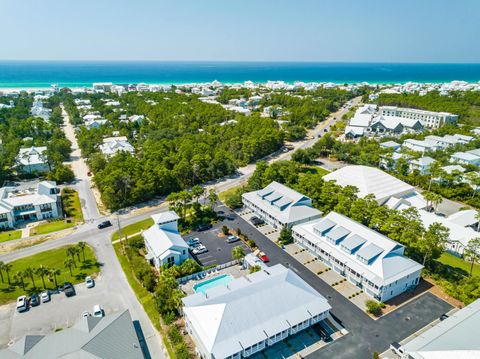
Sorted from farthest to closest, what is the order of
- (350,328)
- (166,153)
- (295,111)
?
(295,111)
(166,153)
(350,328)

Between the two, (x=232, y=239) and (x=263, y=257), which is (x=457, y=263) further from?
(x=232, y=239)

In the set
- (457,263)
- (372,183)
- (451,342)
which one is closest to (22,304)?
(451,342)

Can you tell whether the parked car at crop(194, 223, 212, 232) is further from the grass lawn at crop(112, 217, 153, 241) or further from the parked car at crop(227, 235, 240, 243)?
the grass lawn at crop(112, 217, 153, 241)

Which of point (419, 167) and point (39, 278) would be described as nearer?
point (39, 278)

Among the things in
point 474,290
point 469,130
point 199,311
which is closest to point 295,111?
point 469,130

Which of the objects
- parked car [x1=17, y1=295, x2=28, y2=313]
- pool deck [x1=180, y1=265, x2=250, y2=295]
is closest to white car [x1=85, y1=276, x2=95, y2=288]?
parked car [x1=17, y1=295, x2=28, y2=313]

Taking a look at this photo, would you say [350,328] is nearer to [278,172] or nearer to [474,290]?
[474,290]

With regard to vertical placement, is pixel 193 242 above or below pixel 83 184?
below
